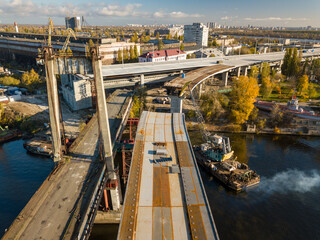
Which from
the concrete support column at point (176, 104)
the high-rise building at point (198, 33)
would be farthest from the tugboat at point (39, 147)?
the high-rise building at point (198, 33)

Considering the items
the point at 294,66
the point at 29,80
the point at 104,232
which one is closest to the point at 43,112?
the point at 29,80

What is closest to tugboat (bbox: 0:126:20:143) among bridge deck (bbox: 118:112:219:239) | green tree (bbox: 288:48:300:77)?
bridge deck (bbox: 118:112:219:239)

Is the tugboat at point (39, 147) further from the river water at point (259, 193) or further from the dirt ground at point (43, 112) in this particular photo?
the dirt ground at point (43, 112)

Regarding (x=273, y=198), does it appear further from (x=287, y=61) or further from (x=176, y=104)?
(x=287, y=61)

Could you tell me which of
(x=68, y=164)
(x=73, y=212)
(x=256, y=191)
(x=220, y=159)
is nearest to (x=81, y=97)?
(x=68, y=164)

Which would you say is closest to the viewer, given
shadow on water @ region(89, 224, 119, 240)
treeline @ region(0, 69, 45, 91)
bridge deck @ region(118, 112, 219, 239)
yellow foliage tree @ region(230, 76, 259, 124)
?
bridge deck @ region(118, 112, 219, 239)

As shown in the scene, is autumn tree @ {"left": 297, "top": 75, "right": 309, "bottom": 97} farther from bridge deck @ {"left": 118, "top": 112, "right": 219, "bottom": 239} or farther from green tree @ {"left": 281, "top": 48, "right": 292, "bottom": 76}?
→ bridge deck @ {"left": 118, "top": 112, "right": 219, "bottom": 239}
